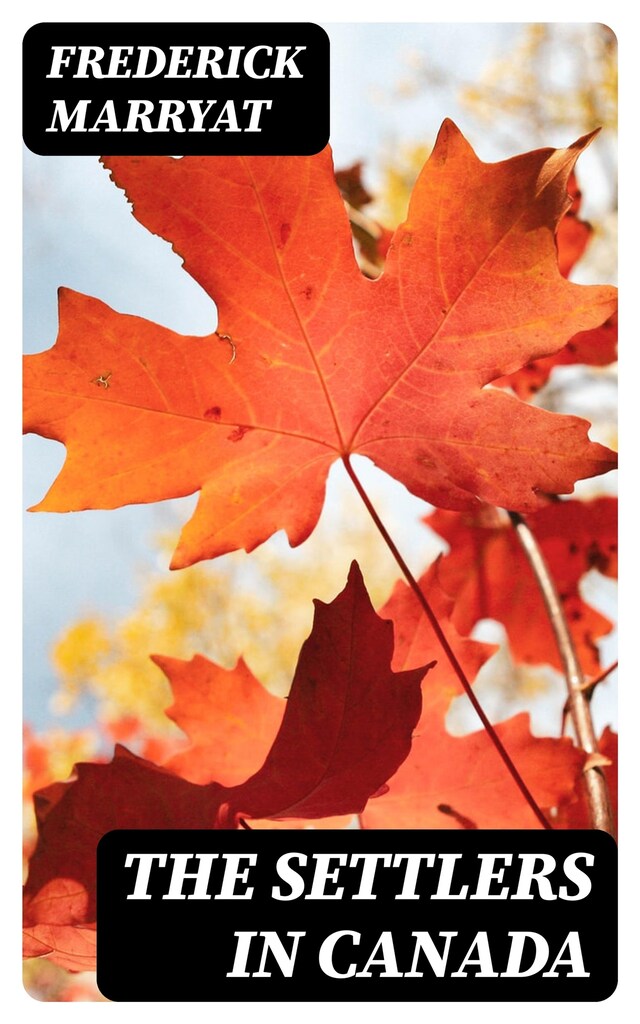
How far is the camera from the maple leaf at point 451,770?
1.64 feet

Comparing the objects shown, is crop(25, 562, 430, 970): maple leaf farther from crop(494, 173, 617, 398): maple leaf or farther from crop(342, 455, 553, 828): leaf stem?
crop(494, 173, 617, 398): maple leaf

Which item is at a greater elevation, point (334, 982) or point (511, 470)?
point (511, 470)

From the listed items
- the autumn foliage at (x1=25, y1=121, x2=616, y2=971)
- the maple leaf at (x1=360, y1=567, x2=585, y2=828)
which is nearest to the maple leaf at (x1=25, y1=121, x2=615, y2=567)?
the autumn foliage at (x1=25, y1=121, x2=616, y2=971)

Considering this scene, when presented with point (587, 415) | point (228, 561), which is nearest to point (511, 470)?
point (587, 415)

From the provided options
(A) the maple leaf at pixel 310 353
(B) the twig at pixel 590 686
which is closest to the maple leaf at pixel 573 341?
(A) the maple leaf at pixel 310 353

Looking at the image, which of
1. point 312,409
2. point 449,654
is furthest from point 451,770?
point 312,409

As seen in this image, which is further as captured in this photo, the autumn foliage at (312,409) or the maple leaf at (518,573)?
the maple leaf at (518,573)

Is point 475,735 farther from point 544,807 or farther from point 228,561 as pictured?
point 228,561

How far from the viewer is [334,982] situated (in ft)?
1.59

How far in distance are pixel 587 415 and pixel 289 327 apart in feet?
0.75

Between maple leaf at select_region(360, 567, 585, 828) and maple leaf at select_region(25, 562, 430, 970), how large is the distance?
0.24 feet

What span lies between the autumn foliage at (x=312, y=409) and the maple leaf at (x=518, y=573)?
0.39 ft

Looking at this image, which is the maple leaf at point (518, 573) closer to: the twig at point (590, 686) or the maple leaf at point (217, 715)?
the twig at point (590, 686)

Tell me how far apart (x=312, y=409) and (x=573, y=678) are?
24 cm
